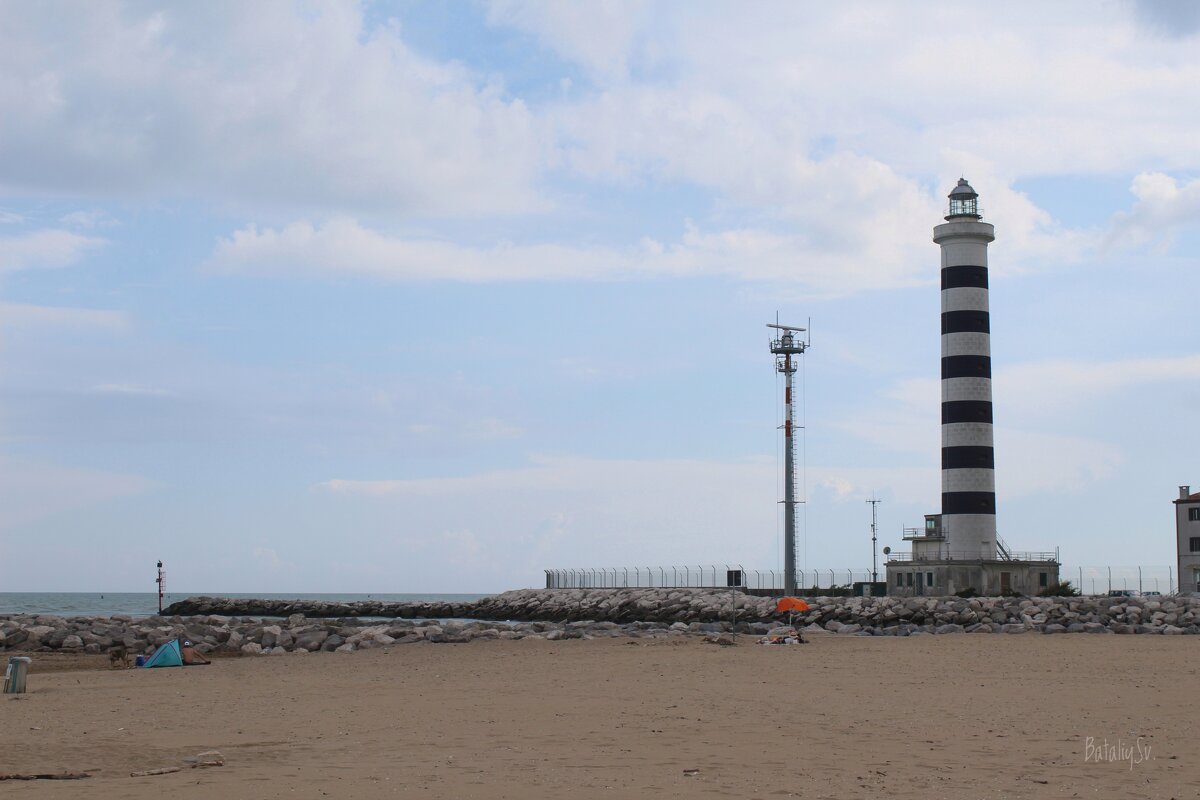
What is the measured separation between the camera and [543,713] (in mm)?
14859

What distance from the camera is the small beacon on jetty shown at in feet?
176

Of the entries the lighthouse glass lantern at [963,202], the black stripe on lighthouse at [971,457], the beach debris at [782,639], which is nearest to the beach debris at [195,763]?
the beach debris at [782,639]

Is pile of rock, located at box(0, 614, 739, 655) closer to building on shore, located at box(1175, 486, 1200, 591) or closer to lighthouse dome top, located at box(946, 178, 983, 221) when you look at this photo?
lighthouse dome top, located at box(946, 178, 983, 221)

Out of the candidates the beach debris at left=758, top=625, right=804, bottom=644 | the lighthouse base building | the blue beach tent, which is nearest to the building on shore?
the lighthouse base building

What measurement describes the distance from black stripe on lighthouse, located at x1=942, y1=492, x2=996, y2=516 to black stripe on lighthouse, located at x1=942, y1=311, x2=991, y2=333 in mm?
7145

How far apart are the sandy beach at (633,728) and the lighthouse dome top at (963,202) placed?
36163mm

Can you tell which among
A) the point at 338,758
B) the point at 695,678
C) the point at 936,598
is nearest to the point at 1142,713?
the point at 695,678

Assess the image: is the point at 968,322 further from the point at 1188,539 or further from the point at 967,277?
the point at 1188,539

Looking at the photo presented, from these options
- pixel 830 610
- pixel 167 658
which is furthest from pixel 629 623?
pixel 167 658

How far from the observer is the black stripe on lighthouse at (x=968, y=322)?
53875 mm

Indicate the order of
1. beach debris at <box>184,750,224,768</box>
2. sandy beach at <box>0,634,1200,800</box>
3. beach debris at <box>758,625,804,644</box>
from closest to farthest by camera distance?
sandy beach at <box>0,634,1200,800</box> → beach debris at <box>184,750,224,768</box> → beach debris at <box>758,625,804,644</box>

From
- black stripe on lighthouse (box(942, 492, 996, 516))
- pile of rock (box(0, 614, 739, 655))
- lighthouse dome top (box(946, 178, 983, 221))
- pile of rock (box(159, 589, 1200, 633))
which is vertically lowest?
pile of rock (box(159, 589, 1200, 633))

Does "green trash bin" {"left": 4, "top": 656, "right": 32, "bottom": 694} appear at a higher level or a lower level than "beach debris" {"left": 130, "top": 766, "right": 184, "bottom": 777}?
lower

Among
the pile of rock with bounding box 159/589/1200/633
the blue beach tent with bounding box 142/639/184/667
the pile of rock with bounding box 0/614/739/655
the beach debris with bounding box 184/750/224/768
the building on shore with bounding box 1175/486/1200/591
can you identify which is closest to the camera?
the beach debris with bounding box 184/750/224/768
